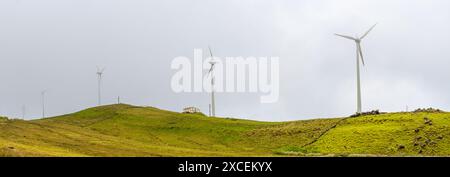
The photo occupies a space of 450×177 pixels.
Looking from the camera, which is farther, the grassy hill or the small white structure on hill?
the small white structure on hill

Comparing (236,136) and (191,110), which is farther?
(191,110)

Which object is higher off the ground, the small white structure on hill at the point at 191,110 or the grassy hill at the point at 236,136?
the small white structure on hill at the point at 191,110

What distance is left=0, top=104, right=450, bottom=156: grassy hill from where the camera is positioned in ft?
233

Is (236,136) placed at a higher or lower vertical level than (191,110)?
lower

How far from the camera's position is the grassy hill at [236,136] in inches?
2795

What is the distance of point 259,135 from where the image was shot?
9450 cm

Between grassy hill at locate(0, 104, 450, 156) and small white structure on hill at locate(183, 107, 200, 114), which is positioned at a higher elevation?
small white structure on hill at locate(183, 107, 200, 114)

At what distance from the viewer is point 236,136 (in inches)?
3760

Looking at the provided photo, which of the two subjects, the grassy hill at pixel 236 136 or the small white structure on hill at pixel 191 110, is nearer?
the grassy hill at pixel 236 136
